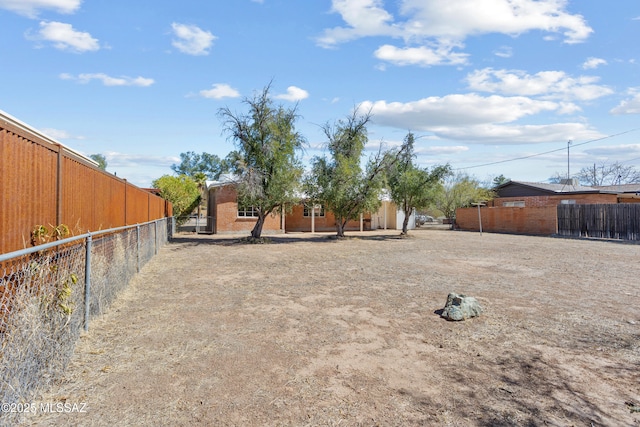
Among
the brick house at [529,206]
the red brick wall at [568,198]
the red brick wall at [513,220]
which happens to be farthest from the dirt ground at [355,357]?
the red brick wall at [568,198]

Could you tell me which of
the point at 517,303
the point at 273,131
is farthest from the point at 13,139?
the point at 273,131

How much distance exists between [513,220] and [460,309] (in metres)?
25.3

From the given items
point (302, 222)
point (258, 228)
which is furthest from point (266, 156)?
point (302, 222)

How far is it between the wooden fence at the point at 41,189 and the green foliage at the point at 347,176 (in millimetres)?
14724

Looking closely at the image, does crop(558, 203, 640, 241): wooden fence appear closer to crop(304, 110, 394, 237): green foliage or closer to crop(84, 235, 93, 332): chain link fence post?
crop(304, 110, 394, 237): green foliage

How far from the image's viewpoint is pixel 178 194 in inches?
1006

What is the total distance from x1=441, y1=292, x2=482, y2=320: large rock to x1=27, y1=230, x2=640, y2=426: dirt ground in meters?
0.18

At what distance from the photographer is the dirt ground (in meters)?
3.25

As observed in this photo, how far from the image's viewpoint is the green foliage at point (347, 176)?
69.2ft

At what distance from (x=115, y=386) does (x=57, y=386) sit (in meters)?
0.50

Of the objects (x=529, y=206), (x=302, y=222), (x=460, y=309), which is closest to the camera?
(x=460, y=309)

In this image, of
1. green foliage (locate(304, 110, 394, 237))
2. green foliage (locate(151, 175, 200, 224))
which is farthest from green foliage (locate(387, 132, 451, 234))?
green foliage (locate(151, 175, 200, 224))

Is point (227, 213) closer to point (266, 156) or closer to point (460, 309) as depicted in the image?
point (266, 156)

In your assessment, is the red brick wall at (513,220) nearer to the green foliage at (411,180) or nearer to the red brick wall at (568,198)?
the red brick wall at (568,198)
